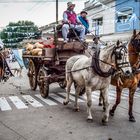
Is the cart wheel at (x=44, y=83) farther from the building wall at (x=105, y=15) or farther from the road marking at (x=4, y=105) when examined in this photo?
the building wall at (x=105, y=15)

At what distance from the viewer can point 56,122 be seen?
7.46 metres

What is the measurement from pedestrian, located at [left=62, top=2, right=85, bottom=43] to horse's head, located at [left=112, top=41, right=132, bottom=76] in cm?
376

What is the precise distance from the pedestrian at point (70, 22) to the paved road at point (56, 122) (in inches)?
87.1

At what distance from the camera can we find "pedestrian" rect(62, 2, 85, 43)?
10414 mm

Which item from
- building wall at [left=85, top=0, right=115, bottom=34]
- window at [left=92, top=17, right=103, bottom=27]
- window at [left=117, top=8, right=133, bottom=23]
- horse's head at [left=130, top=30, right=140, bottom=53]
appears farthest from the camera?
window at [left=92, top=17, right=103, bottom=27]

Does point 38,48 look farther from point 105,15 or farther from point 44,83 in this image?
point 105,15

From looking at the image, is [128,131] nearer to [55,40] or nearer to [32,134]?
[32,134]

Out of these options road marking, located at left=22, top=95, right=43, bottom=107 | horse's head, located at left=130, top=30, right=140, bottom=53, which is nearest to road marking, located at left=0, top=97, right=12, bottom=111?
road marking, located at left=22, top=95, right=43, bottom=107

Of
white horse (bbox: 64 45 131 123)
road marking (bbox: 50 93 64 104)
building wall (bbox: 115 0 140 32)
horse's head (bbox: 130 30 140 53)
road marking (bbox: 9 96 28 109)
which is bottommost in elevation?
road marking (bbox: 9 96 28 109)

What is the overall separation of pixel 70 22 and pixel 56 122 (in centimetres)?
432

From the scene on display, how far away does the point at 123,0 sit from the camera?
23.8 meters

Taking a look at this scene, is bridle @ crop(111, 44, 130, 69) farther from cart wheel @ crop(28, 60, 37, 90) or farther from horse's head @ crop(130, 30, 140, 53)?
cart wheel @ crop(28, 60, 37, 90)

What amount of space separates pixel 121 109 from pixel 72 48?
271 centimetres

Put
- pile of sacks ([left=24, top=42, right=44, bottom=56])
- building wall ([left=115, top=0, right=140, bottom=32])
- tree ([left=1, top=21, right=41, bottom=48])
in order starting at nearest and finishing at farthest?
pile of sacks ([left=24, top=42, right=44, bottom=56])
building wall ([left=115, top=0, right=140, bottom=32])
tree ([left=1, top=21, right=41, bottom=48])
